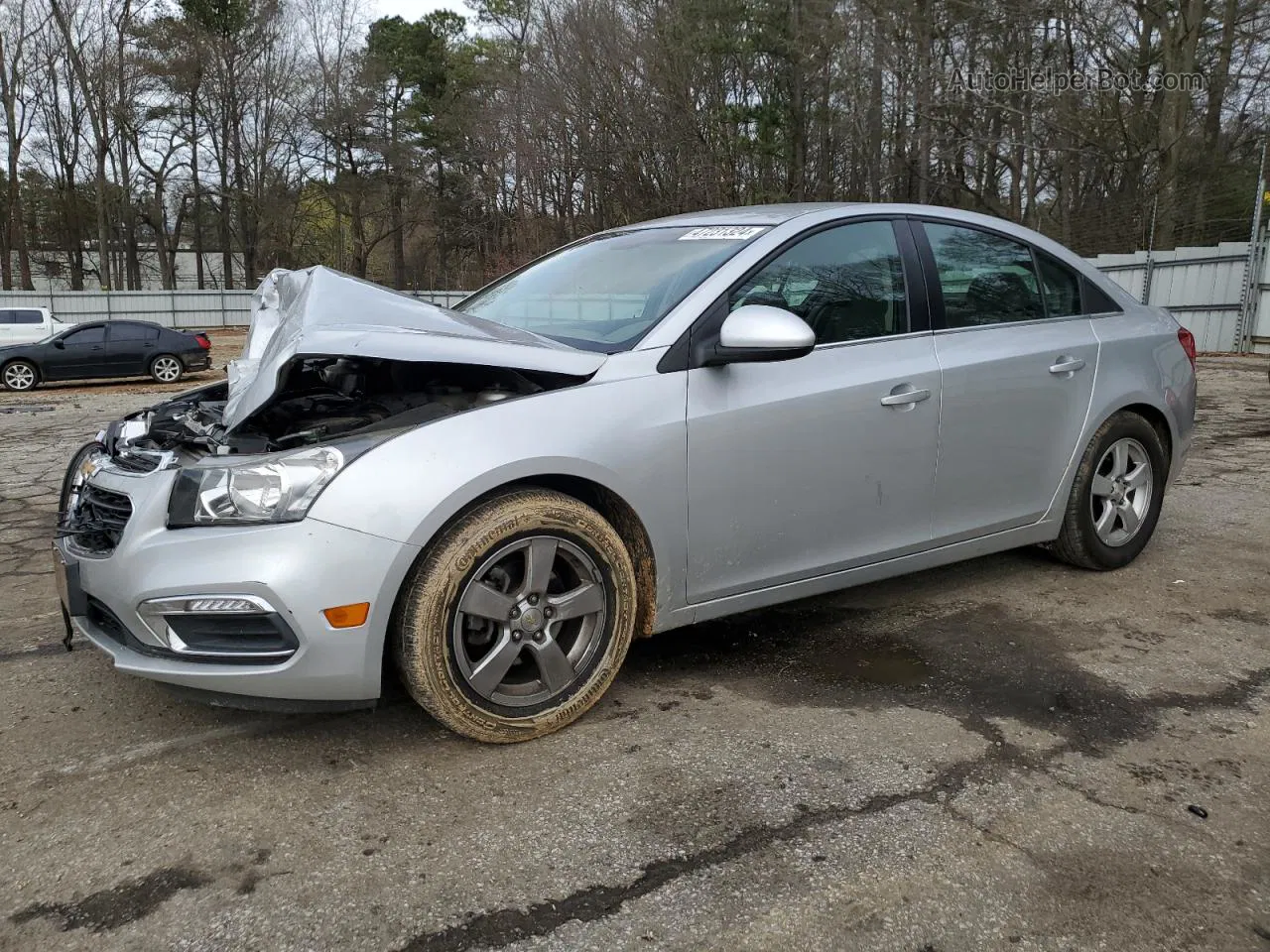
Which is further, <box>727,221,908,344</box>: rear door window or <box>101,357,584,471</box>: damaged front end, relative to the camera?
<box>727,221,908,344</box>: rear door window

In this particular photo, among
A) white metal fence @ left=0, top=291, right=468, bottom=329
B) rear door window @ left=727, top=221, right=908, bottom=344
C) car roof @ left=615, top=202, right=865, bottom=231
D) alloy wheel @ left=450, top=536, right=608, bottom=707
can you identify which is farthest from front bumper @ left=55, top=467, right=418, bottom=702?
white metal fence @ left=0, top=291, right=468, bottom=329

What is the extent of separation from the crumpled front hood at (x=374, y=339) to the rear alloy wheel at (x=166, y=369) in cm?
1669

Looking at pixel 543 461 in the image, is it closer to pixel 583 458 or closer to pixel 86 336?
pixel 583 458

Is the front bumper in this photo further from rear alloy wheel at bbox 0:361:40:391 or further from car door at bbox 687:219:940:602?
rear alloy wheel at bbox 0:361:40:391

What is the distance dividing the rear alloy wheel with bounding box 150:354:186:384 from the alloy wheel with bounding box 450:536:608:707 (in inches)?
694

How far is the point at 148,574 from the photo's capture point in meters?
2.43

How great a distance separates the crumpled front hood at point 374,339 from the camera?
255cm

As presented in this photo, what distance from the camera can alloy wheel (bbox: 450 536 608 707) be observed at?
8.47ft

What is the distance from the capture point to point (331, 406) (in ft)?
10.2

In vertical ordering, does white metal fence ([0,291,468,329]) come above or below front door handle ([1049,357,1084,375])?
above

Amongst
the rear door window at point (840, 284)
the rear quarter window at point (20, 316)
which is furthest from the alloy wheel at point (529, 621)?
the rear quarter window at point (20, 316)

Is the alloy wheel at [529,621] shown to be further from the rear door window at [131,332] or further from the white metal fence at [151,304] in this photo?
the white metal fence at [151,304]

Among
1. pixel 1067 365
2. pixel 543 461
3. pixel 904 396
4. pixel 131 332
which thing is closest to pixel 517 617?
pixel 543 461

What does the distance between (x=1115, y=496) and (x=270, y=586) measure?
3549 mm
